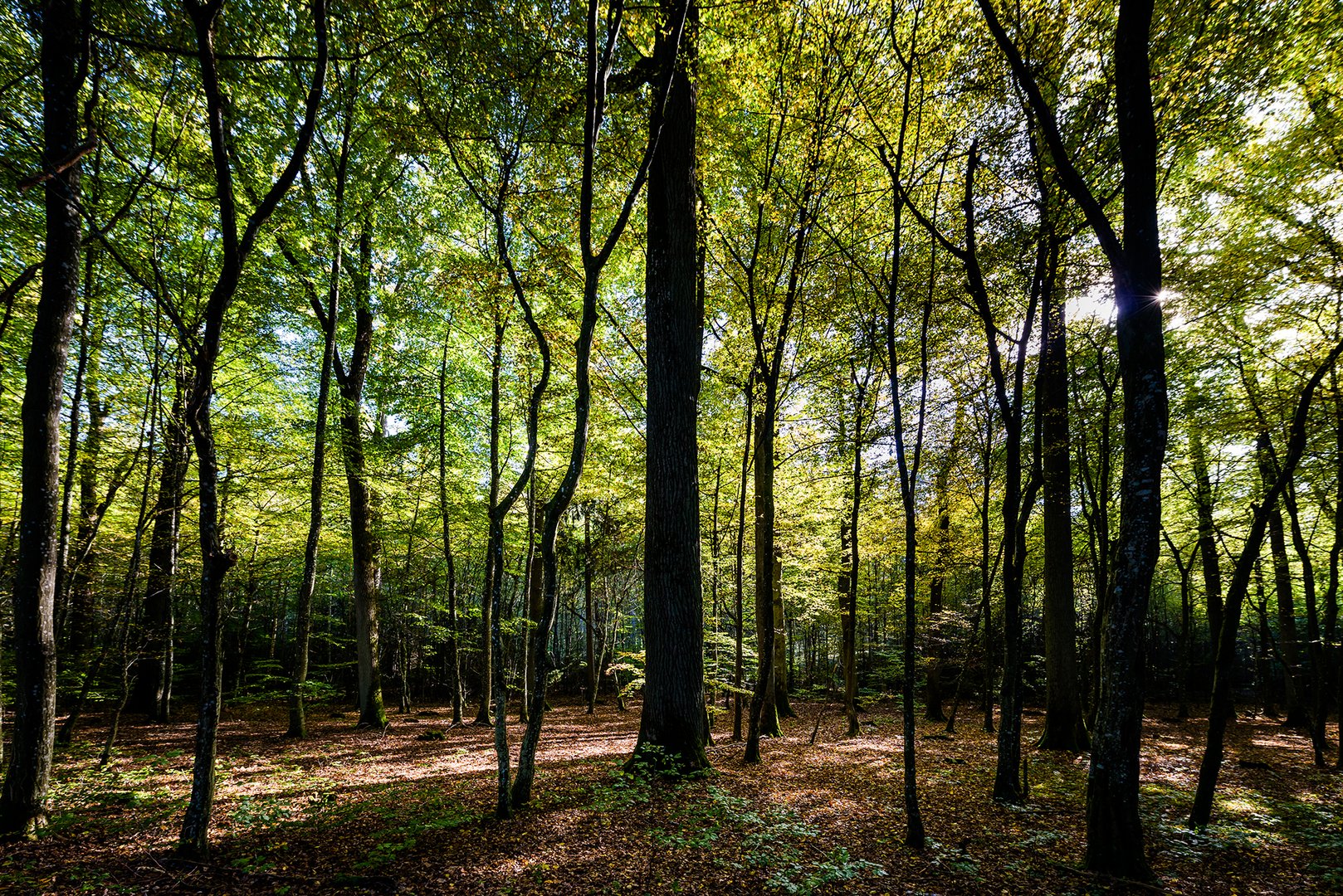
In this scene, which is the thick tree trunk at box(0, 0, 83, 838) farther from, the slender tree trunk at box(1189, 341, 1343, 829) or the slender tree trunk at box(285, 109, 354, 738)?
the slender tree trunk at box(1189, 341, 1343, 829)

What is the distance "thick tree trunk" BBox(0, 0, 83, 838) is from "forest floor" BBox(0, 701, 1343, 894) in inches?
23.0

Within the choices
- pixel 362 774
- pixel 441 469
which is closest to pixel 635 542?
pixel 441 469

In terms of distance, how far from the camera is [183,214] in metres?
6.82

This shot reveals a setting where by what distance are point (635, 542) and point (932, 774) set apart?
8.79 m

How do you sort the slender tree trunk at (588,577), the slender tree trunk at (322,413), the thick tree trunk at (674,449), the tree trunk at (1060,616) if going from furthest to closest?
the slender tree trunk at (588,577), the tree trunk at (1060,616), the slender tree trunk at (322,413), the thick tree trunk at (674,449)

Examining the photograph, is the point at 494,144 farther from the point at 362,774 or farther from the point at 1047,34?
the point at 362,774

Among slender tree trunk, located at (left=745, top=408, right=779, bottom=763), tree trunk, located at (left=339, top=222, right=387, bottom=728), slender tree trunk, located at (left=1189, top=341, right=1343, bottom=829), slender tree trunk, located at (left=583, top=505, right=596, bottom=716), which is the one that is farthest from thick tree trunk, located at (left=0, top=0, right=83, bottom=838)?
slender tree trunk, located at (left=1189, top=341, right=1343, bottom=829)

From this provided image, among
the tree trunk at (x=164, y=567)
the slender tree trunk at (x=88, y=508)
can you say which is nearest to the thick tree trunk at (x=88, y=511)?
the slender tree trunk at (x=88, y=508)

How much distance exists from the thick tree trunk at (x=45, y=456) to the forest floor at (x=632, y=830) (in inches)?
23.0

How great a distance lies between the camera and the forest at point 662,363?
3.95 meters

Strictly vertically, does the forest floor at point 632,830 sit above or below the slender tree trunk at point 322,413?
below

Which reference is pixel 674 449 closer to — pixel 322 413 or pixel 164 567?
pixel 322 413

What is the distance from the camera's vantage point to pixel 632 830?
4.39m

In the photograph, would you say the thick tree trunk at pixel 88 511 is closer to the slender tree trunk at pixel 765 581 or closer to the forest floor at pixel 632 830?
the forest floor at pixel 632 830
